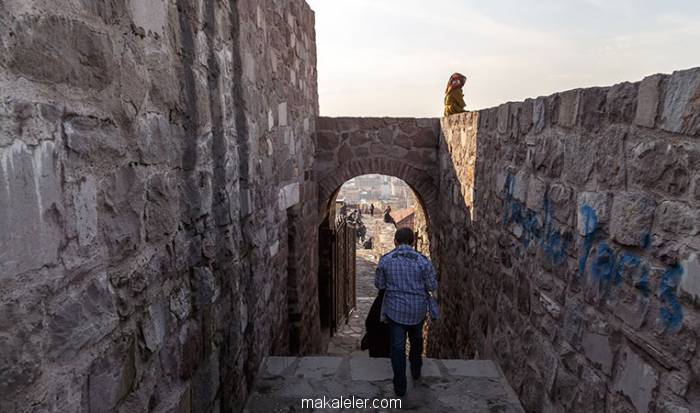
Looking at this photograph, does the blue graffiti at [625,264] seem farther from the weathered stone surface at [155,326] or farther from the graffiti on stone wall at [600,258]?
the weathered stone surface at [155,326]

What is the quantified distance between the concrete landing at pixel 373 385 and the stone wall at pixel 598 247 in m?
0.18

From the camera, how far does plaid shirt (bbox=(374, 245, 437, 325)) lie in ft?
9.77

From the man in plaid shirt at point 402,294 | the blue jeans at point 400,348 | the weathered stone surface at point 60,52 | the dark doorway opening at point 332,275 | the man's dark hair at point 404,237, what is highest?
the weathered stone surface at point 60,52

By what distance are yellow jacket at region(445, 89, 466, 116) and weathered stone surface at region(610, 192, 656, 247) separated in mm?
4878

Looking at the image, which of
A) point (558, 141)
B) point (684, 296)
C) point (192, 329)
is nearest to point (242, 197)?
point (192, 329)

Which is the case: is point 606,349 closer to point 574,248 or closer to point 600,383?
point 600,383

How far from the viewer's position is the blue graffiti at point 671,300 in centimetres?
140

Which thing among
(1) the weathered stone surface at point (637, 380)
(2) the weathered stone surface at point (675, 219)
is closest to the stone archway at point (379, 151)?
(1) the weathered stone surface at point (637, 380)

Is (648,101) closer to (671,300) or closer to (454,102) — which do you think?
(671,300)

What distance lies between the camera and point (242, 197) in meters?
2.80

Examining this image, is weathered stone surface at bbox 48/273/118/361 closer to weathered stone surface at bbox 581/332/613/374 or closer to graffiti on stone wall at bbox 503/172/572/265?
weathered stone surface at bbox 581/332/613/374

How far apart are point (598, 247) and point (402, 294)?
4.47 feet

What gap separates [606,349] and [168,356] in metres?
1.73

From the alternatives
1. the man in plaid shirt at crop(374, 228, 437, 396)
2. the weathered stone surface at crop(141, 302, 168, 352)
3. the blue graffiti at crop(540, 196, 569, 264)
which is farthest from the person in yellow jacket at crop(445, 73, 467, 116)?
the weathered stone surface at crop(141, 302, 168, 352)
